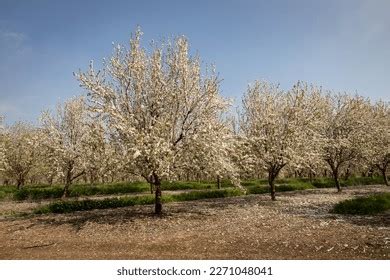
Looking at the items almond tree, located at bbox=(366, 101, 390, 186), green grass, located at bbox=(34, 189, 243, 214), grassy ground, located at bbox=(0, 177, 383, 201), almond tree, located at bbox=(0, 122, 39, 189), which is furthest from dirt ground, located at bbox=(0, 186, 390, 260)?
almond tree, located at bbox=(0, 122, 39, 189)

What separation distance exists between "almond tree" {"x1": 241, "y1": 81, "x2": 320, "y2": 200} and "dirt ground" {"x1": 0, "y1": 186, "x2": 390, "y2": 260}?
6.82m

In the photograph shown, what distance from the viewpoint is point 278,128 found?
3475 cm

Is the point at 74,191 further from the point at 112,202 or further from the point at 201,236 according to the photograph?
the point at 201,236

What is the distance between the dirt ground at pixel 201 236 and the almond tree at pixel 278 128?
22.4 feet

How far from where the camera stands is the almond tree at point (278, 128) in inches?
1332

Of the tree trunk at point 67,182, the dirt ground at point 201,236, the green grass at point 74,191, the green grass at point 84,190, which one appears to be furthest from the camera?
the green grass at point 84,190

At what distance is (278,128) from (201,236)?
17.9m

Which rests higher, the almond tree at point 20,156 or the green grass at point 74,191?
the almond tree at point 20,156

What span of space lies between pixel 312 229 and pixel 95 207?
2094 centimetres

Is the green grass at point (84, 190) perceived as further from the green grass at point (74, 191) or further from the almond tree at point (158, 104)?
the almond tree at point (158, 104)

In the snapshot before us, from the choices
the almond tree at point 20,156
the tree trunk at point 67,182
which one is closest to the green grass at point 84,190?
the tree trunk at point 67,182

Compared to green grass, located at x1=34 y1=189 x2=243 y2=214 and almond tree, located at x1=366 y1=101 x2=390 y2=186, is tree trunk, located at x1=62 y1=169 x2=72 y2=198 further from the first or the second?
almond tree, located at x1=366 y1=101 x2=390 y2=186

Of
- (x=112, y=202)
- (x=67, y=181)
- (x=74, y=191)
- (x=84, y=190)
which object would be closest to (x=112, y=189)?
(x=84, y=190)
